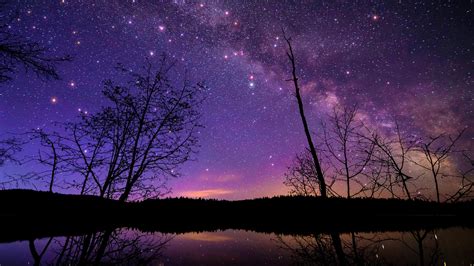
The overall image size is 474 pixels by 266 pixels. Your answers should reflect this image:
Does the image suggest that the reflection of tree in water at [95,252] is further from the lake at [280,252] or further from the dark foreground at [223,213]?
the dark foreground at [223,213]

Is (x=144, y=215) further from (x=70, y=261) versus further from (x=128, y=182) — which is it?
(x=70, y=261)

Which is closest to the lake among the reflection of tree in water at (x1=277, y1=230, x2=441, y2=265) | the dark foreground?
the reflection of tree in water at (x1=277, y1=230, x2=441, y2=265)

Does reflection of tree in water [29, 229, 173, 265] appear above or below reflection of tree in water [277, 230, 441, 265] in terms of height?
above

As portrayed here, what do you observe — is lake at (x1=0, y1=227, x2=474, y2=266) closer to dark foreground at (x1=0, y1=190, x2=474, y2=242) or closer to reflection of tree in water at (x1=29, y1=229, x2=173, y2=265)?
reflection of tree in water at (x1=29, y1=229, x2=173, y2=265)

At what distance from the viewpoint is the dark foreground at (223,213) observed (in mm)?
13891

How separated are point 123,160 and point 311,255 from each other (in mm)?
5012

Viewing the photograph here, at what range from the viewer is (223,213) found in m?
24.7

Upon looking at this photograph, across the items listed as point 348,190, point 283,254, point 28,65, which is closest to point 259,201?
point 348,190

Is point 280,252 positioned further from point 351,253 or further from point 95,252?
point 95,252

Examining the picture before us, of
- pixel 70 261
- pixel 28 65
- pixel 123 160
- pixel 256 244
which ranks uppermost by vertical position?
pixel 28 65

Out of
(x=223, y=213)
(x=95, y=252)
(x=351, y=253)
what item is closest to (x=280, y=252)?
(x=351, y=253)

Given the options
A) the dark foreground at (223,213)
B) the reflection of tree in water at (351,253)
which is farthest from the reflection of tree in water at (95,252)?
the dark foreground at (223,213)

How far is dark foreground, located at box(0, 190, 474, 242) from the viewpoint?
13891mm

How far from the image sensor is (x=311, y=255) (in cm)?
588
